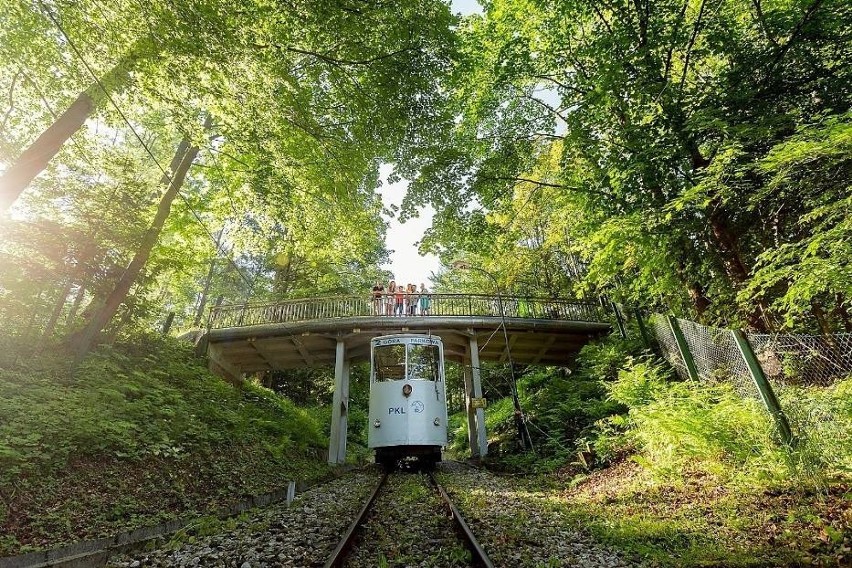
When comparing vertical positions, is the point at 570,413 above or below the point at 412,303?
below

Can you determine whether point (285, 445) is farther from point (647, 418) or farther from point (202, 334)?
point (647, 418)

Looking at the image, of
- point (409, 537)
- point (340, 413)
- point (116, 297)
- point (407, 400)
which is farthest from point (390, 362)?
point (409, 537)

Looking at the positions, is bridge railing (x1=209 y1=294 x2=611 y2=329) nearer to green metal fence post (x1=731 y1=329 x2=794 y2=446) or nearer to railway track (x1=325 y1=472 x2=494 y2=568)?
railway track (x1=325 y1=472 x2=494 y2=568)

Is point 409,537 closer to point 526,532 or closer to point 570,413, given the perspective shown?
point 526,532

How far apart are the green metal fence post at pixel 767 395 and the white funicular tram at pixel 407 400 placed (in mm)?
7713

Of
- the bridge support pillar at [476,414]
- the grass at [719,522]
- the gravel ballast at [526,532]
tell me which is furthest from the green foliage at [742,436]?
the bridge support pillar at [476,414]

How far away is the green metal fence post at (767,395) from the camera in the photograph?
15.1 feet

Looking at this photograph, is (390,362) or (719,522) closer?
(719,522)

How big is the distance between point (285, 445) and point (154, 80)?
30.1 feet

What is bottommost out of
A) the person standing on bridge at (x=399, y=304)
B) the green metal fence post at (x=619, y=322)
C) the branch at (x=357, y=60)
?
the green metal fence post at (x=619, y=322)

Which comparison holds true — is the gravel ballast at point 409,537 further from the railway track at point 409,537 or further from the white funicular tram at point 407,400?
the white funicular tram at point 407,400

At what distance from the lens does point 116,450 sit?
237 inches

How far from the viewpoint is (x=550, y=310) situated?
55.4ft

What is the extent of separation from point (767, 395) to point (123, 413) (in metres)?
9.96
